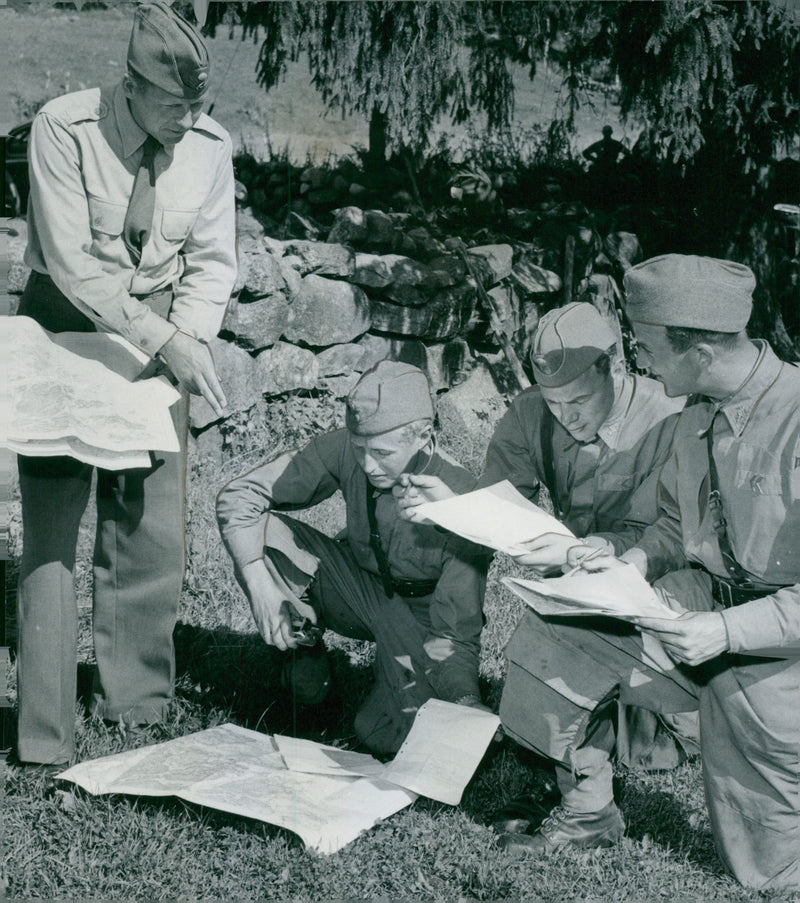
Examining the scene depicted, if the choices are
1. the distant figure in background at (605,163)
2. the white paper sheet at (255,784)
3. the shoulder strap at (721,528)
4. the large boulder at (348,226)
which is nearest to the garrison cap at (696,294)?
the shoulder strap at (721,528)

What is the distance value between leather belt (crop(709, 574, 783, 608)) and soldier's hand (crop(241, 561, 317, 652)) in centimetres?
156

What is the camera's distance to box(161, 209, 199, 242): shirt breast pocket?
3762 mm

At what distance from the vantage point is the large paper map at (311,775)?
3.34 meters

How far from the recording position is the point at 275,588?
3.96 metres

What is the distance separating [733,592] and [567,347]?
960 millimetres

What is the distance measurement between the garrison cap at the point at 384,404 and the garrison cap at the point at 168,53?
1145mm

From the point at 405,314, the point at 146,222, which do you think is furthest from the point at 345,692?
the point at 405,314

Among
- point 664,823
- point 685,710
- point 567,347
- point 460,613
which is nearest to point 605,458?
point 567,347

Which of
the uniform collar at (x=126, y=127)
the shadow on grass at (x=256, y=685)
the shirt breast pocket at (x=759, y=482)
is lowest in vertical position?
the shadow on grass at (x=256, y=685)

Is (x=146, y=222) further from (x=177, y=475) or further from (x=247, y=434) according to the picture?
(x=247, y=434)

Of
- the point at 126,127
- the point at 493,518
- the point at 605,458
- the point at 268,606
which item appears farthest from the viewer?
the point at 268,606

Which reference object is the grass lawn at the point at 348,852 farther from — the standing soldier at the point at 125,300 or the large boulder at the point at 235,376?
the large boulder at the point at 235,376

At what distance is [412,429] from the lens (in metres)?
3.74

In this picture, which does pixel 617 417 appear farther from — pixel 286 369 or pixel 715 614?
pixel 286 369
